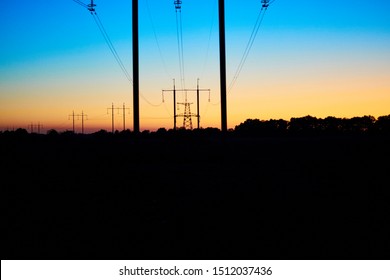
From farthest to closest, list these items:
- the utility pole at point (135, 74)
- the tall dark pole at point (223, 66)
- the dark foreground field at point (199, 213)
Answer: the utility pole at point (135, 74)
the tall dark pole at point (223, 66)
the dark foreground field at point (199, 213)

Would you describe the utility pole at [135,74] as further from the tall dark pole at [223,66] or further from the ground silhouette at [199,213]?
the ground silhouette at [199,213]

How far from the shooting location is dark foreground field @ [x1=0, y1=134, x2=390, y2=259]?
706 cm

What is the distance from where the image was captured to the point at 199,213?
33.8ft

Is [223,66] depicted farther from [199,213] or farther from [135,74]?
[199,213]

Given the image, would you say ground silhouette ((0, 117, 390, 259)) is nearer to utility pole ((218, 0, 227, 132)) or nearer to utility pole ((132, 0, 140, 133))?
utility pole ((218, 0, 227, 132))

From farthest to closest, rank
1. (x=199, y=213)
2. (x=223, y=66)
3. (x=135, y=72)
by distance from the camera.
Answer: (x=135, y=72) → (x=223, y=66) → (x=199, y=213)

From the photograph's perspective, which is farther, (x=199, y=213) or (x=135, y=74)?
(x=135, y=74)

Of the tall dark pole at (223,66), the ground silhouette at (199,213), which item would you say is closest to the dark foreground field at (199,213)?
the ground silhouette at (199,213)

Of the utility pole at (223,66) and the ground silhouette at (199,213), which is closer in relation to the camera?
the ground silhouette at (199,213)

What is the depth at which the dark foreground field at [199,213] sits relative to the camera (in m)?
7.06

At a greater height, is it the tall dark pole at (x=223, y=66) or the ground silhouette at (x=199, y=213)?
the tall dark pole at (x=223, y=66)

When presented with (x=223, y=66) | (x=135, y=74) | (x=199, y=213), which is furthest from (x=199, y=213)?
(x=135, y=74)

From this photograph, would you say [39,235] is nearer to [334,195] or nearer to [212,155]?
[334,195]

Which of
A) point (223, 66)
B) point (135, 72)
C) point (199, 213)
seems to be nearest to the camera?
point (199, 213)
